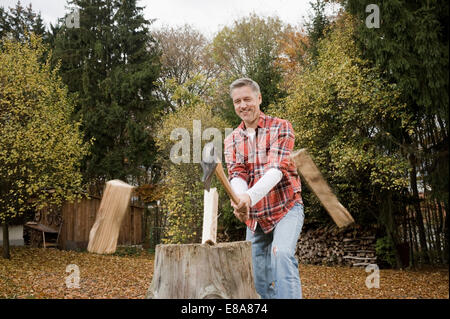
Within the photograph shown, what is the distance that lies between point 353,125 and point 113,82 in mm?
11466

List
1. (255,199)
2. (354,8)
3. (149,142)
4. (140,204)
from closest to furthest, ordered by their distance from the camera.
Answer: (255,199) → (354,8) → (149,142) → (140,204)

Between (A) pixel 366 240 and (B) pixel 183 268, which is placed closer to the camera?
(B) pixel 183 268

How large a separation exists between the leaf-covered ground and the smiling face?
407 centimetres

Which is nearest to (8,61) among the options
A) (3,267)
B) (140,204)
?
(3,267)

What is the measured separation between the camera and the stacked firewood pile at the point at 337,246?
11906 millimetres

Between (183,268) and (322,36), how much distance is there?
12.8 m

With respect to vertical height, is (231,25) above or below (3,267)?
above

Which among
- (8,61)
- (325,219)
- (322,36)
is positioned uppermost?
(322,36)

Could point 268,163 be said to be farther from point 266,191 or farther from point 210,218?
point 210,218

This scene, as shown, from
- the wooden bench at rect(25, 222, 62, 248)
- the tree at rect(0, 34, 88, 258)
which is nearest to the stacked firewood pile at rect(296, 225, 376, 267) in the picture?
the tree at rect(0, 34, 88, 258)

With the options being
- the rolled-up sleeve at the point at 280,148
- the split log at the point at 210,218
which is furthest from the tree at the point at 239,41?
the split log at the point at 210,218

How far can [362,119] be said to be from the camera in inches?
377

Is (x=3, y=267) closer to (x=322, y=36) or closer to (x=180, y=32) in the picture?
(x=322, y=36)

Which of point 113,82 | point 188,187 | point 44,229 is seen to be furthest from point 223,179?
point 113,82
